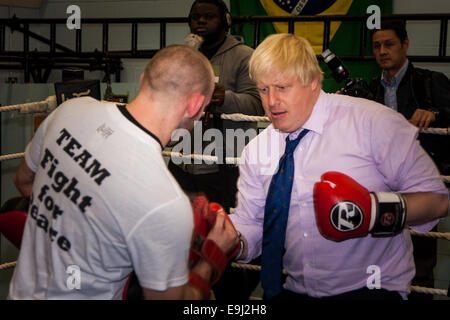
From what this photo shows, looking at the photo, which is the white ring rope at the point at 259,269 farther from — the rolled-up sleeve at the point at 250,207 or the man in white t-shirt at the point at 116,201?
the man in white t-shirt at the point at 116,201

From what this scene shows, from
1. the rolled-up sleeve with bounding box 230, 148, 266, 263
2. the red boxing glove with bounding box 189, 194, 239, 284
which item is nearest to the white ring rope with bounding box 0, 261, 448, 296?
the rolled-up sleeve with bounding box 230, 148, 266, 263

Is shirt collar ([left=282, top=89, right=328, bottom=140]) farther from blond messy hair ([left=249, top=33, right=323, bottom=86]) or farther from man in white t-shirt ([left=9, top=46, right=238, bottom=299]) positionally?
man in white t-shirt ([left=9, top=46, right=238, bottom=299])

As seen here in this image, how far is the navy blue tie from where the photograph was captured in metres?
1.33

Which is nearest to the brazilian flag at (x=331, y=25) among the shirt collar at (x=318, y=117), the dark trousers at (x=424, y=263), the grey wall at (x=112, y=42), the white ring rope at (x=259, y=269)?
the grey wall at (x=112, y=42)

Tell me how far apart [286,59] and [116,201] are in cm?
63

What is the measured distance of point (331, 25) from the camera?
384cm

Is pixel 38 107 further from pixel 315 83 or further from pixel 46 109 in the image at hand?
pixel 315 83

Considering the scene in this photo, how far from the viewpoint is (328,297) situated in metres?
1.30

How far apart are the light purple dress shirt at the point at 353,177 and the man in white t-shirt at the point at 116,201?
36 cm

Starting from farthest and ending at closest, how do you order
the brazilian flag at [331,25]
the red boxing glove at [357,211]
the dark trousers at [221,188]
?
1. the brazilian flag at [331,25]
2. the dark trousers at [221,188]
3. the red boxing glove at [357,211]

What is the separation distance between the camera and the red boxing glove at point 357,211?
46.2 inches

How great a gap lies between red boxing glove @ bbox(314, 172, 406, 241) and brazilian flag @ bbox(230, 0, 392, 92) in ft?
7.83
